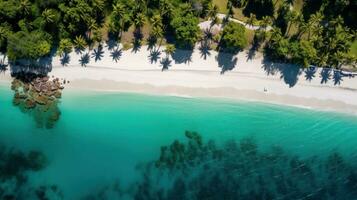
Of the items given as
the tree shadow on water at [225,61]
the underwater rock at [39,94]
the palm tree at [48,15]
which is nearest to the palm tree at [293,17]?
the tree shadow on water at [225,61]

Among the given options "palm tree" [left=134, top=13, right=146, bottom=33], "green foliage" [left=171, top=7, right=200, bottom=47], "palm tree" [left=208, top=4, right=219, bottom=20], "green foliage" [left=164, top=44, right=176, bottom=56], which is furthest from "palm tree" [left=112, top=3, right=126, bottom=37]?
"palm tree" [left=208, top=4, right=219, bottom=20]

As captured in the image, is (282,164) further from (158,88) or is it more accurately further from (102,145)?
(102,145)

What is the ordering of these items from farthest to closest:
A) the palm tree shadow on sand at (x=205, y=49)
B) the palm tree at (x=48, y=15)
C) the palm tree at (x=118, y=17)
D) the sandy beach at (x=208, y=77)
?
the palm tree shadow on sand at (x=205, y=49), the sandy beach at (x=208, y=77), the palm tree at (x=118, y=17), the palm tree at (x=48, y=15)

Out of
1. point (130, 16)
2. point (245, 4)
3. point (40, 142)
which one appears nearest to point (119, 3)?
point (130, 16)

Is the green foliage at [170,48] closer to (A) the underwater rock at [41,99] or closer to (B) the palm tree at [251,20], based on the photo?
(B) the palm tree at [251,20]

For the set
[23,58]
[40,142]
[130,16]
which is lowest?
[40,142]

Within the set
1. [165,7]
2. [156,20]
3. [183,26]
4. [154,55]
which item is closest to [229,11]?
[183,26]

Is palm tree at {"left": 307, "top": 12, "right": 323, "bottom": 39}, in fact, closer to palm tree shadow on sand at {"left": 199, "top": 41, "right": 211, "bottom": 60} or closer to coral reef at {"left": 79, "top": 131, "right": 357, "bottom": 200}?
palm tree shadow on sand at {"left": 199, "top": 41, "right": 211, "bottom": 60}

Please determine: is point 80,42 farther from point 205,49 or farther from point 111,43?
point 205,49
